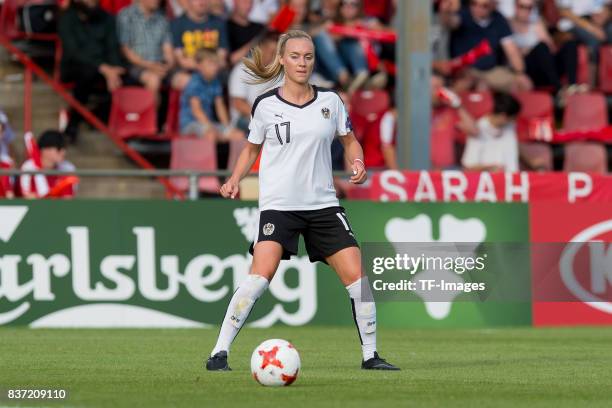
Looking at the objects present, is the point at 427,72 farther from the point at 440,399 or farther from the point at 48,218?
the point at 440,399

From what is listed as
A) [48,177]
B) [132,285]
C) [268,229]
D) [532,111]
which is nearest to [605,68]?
[532,111]

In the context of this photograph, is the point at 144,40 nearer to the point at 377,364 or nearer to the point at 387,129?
the point at 387,129

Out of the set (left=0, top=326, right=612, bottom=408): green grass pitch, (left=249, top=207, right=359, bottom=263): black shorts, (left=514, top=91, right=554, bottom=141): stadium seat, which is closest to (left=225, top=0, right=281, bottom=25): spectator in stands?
(left=514, top=91, right=554, bottom=141): stadium seat

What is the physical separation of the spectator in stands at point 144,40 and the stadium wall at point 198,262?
163 inches

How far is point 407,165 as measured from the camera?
1681 cm

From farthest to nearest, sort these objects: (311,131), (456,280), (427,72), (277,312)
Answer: (427,72), (277,312), (456,280), (311,131)

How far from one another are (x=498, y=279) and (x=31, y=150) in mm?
5401

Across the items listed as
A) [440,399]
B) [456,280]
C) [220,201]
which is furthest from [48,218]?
[440,399]

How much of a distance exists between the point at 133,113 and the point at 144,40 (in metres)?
1.03

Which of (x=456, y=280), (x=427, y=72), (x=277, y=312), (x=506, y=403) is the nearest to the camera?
(x=506, y=403)

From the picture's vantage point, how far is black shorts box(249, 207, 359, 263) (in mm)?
9523

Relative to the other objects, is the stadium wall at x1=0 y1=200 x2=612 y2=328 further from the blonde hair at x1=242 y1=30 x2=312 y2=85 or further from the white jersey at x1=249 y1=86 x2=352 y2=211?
the blonde hair at x1=242 y1=30 x2=312 y2=85

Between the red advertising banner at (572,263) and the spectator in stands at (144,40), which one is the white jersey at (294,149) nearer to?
the red advertising banner at (572,263)

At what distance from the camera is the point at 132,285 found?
15.0m
